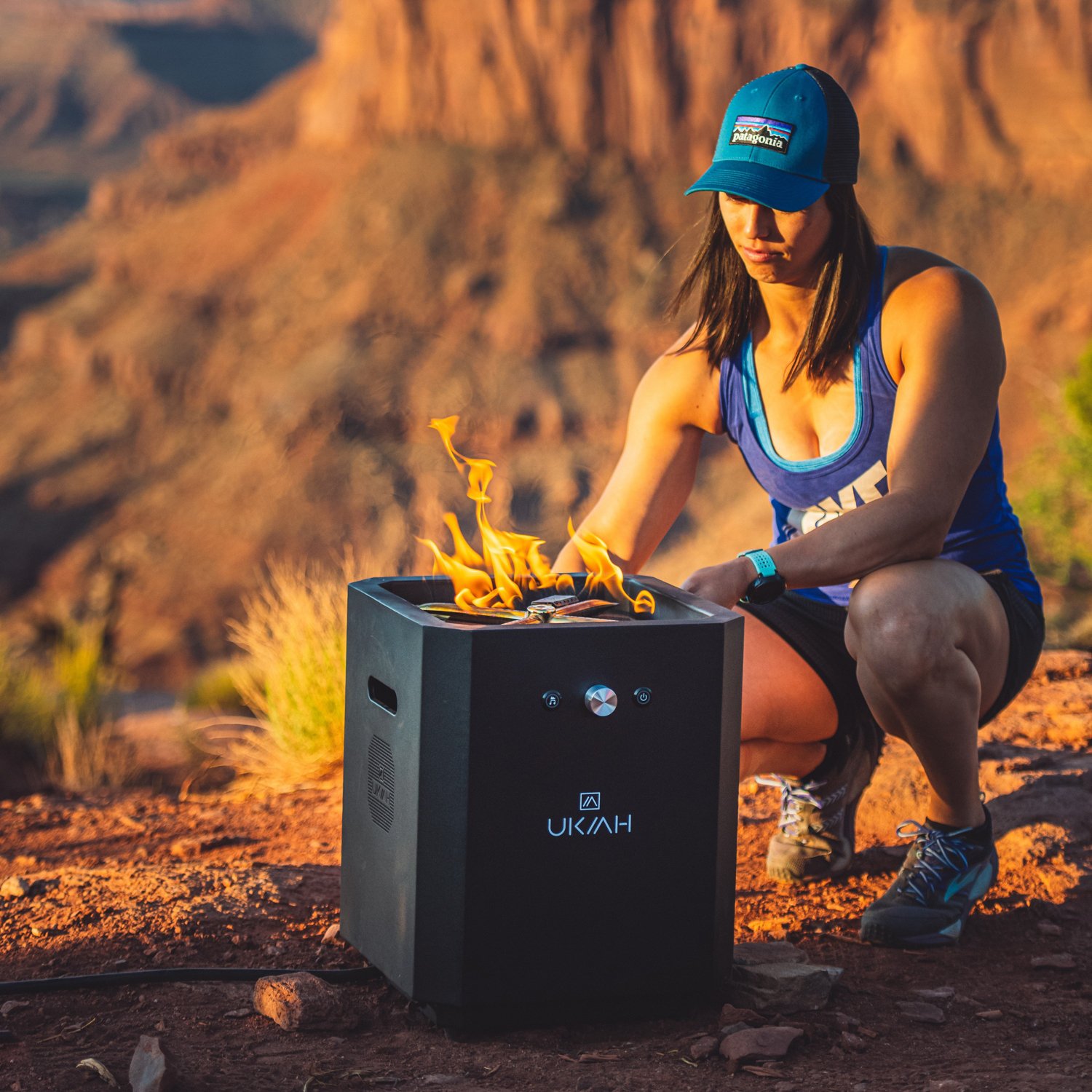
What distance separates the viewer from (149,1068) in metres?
2.06

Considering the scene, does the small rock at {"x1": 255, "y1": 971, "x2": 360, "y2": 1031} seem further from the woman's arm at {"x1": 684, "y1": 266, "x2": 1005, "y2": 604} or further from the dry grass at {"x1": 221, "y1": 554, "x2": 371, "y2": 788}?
the dry grass at {"x1": 221, "y1": 554, "x2": 371, "y2": 788}

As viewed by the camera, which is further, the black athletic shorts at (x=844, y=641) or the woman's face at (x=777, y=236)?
the black athletic shorts at (x=844, y=641)

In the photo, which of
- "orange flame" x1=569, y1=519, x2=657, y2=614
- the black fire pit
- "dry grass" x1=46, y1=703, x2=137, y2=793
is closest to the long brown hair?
"orange flame" x1=569, y1=519, x2=657, y2=614

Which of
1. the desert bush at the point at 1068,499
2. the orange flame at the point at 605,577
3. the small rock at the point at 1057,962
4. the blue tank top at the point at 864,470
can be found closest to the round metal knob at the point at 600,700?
the orange flame at the point at 605,577

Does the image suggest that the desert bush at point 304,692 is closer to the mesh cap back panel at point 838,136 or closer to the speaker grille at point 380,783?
the speaker grille at point 380,783

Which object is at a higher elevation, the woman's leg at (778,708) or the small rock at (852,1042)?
the woman's leg at (778,708)

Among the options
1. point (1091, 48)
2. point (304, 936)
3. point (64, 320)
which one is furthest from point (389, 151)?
point (304, 936)

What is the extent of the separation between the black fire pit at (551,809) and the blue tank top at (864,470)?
0.65 metres

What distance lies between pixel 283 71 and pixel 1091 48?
5171cm

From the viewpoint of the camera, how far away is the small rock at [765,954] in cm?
251

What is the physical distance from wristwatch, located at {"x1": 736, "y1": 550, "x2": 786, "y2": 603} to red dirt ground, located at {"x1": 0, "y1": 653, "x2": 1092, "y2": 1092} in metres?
0.72

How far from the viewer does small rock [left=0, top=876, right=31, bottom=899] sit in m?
3.04

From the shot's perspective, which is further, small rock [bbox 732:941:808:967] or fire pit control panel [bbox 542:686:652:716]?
small rock [bbox 732:941:808:967]

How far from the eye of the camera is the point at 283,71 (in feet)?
245
